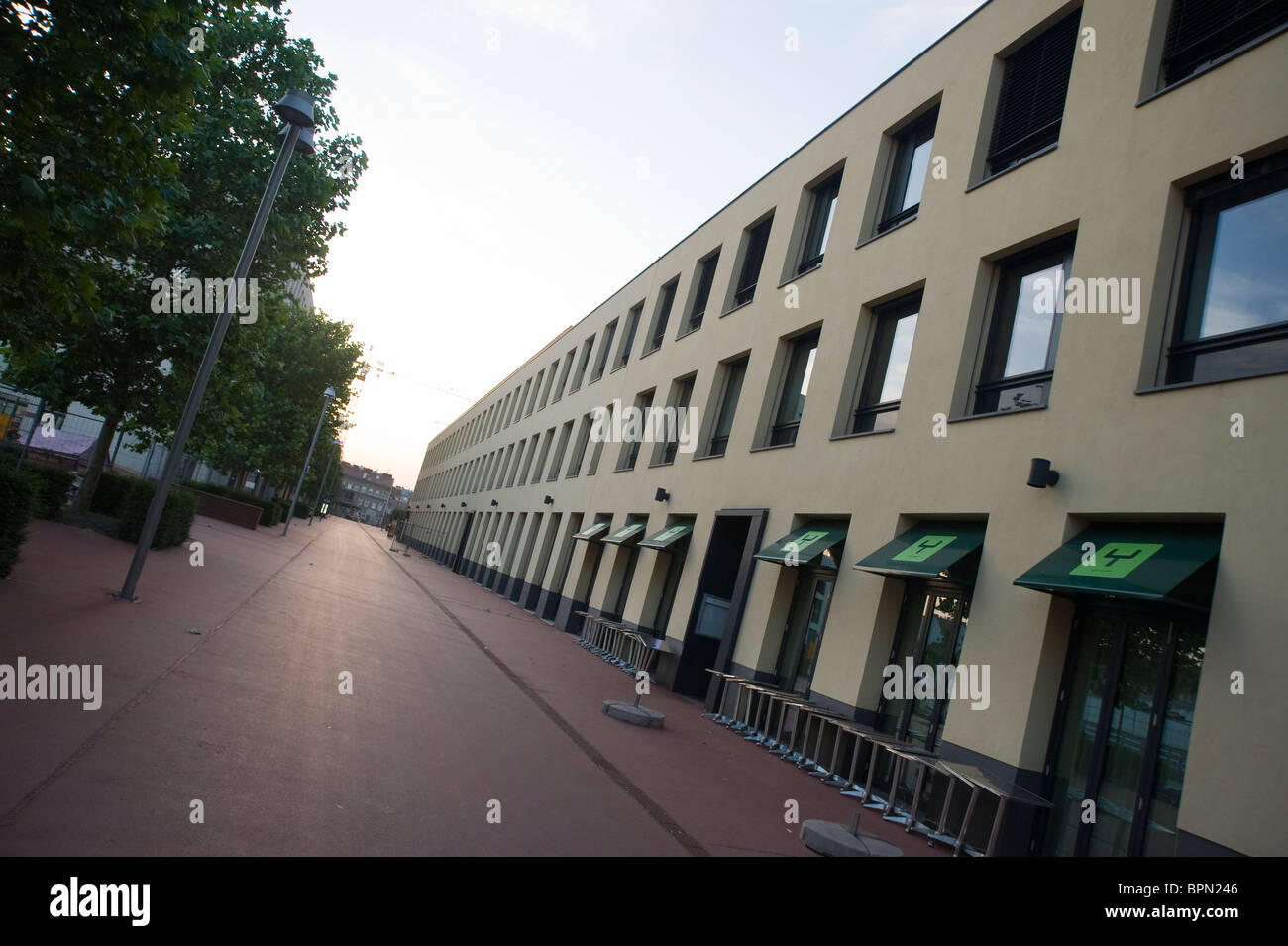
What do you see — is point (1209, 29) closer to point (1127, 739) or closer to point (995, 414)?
point (995, 414)

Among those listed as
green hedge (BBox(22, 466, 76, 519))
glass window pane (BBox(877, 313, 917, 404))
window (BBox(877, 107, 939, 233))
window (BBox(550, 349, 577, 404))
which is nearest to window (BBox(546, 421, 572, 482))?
window (BBox(550, 349, 577, 404))

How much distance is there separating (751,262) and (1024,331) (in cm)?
945

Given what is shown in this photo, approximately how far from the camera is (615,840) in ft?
18.6

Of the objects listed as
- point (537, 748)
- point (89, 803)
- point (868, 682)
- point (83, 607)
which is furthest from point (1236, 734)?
point (83, 607)

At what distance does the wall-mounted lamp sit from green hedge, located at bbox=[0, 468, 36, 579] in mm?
10880

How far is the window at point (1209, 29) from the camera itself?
780 centimetres

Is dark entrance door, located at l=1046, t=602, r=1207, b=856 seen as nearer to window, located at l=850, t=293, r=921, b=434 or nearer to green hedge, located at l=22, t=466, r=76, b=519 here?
window, located at l=850, t=293, r=921, b=434

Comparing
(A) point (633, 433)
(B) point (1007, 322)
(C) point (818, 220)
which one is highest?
(C) point (818, 220)

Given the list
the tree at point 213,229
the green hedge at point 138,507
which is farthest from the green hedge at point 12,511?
the tree at point 213,229

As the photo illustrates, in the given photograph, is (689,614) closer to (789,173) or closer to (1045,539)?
(1045,539)

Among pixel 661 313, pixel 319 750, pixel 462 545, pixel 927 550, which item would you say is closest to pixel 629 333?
pixel 661 313

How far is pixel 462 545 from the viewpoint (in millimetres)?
45750

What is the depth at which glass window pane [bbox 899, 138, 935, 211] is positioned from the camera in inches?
506

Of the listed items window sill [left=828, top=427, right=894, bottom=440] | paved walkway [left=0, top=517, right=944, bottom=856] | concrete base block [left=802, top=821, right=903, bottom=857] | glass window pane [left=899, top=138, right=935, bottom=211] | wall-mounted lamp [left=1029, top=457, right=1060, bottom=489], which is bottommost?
paved walkway [left=0, top=517, right=944, bottom=856]
